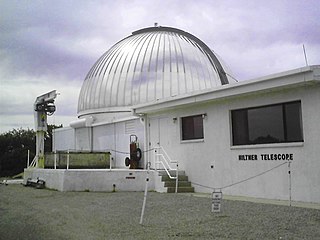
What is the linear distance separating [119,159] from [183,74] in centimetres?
625

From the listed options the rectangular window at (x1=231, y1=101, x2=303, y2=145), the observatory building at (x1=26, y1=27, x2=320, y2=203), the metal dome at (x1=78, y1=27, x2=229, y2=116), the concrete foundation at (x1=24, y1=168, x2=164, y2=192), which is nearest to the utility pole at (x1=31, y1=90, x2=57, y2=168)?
the observatory building at (x1=26, y1=27, x2=320, y2=203)

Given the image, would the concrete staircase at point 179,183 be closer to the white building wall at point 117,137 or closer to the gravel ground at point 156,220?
the gravel ground at point 156,220

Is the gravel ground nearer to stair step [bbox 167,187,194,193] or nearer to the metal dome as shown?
stair step [bbox 167,187,194,193]

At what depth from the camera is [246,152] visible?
1425cm

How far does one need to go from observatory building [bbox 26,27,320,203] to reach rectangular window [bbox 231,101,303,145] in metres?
0.03

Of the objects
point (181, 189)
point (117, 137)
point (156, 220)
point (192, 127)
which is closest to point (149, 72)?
point (117, 137)

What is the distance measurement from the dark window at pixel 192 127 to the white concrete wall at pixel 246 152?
0.21 meters

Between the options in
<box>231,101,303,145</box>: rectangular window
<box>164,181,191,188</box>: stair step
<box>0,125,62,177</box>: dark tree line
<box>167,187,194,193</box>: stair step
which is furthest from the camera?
<box>0,125,62,177</box>: dark tree line

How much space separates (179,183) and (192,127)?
2.28 meters

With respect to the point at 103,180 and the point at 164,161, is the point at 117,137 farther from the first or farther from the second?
the point at 103,180

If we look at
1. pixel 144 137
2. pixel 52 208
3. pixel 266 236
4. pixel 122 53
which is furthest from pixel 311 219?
pixel 122 53

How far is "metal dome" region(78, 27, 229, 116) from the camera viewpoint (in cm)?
2406

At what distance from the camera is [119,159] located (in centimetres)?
2214

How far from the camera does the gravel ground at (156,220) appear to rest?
8078 mm
